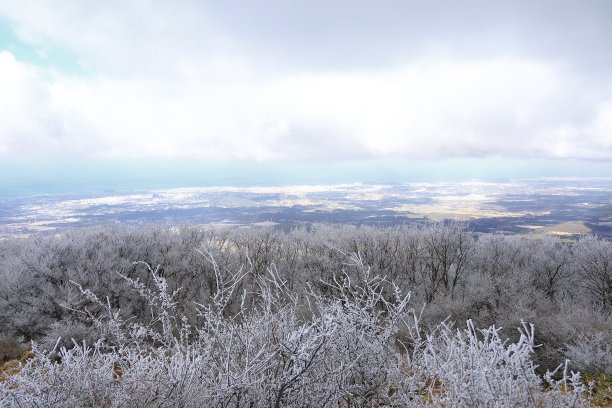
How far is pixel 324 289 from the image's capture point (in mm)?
27672

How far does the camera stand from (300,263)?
30.3 m

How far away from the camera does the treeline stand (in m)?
4.24

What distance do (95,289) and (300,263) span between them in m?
14.9

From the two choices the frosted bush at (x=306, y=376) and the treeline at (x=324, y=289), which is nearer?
the frosted bush at (x=306, y=376)

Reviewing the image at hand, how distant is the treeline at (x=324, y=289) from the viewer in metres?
4.24

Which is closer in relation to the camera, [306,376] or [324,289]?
[306,376]

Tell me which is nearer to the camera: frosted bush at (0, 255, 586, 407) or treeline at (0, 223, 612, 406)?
frosted bush at (0, 255, 586, 407)

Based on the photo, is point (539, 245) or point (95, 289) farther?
point (539, 245)

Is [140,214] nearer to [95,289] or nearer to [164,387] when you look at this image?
[95,289]

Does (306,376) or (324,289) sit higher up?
(306,376)

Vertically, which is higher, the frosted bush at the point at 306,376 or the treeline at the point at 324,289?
the frosted bush at the point at 306,376

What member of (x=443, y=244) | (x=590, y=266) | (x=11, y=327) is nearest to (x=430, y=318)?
(x=443, y=244)

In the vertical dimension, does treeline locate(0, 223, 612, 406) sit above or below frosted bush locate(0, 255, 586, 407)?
below

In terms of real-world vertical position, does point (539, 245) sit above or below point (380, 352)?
below
